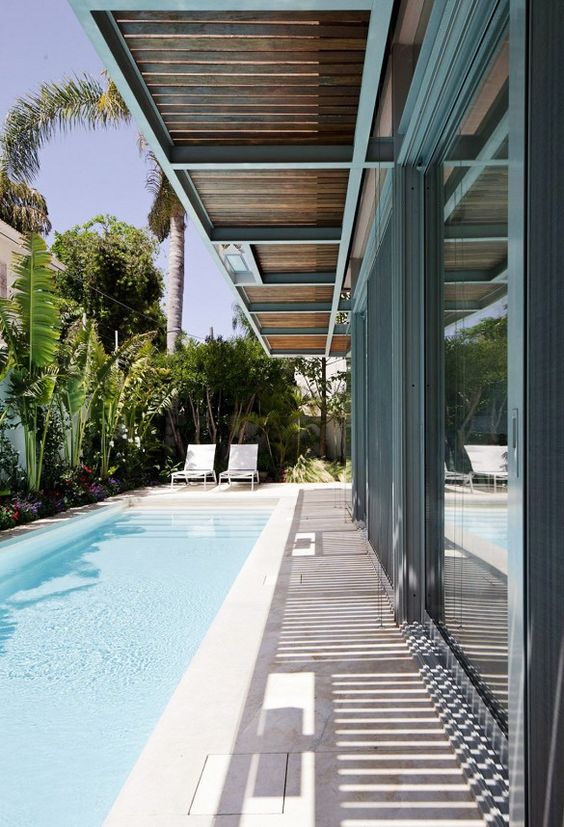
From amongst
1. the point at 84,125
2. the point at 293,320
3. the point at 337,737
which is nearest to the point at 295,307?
the point at 293,320

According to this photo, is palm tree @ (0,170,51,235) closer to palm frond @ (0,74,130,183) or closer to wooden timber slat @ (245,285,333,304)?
palm frond @ (0,74,130,183)

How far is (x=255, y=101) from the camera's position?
4.13m

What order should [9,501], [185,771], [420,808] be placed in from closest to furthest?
[420,808], [185,771], [9,501]

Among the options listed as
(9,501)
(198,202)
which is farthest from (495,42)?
(9,501)

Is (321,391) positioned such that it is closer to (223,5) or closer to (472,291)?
(472,291)

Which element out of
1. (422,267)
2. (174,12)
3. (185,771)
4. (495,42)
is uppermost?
(174,12)

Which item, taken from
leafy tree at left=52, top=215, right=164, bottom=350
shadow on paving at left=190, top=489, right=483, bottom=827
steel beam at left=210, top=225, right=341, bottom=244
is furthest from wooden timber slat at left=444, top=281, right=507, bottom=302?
leafy tree at left=52, top=215, right=164, bottom=350

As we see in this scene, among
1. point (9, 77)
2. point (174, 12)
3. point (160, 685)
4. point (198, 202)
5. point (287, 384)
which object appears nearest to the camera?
point (174, 12)

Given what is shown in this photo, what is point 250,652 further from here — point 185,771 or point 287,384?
point 287,384

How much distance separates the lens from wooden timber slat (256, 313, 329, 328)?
37.9 ft

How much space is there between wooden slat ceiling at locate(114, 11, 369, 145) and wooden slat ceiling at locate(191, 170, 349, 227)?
77cm

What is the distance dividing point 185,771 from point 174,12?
334 cm

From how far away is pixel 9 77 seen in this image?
27.5 meters

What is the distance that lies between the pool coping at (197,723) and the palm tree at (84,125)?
1480 cm
